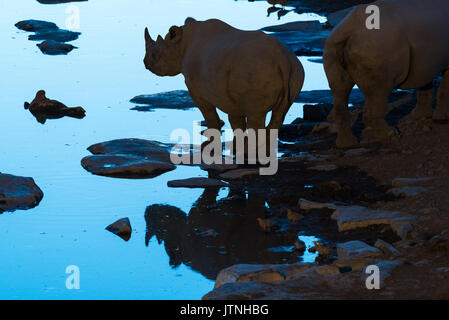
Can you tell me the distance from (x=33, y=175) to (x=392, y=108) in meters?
4.82

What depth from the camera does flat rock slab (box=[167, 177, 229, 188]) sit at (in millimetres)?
9023

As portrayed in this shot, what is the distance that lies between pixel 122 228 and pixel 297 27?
12451mm

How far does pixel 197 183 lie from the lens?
9.09 metres

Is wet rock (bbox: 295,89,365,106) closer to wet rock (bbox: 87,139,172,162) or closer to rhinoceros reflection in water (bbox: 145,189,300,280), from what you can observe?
wet rock (bbox: 87,139,172,162)

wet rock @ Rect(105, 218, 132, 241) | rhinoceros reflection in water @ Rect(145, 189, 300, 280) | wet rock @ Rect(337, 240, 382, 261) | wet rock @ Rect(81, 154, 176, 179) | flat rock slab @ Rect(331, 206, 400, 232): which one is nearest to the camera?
wet rock @ Rect(337, 240, 382, 261)

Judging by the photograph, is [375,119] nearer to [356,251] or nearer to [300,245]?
[300,245]

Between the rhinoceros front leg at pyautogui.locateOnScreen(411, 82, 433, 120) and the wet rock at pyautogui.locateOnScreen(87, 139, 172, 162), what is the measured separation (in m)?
2.97

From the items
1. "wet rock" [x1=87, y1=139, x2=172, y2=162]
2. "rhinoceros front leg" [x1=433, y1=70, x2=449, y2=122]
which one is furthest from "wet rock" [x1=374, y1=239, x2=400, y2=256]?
"rhinoceros front leg" [x1=433, y1=70, x2=449, y2=122]

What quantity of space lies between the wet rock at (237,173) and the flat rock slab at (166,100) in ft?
11.7

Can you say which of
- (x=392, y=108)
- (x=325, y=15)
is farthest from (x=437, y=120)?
(x=325, y=15)

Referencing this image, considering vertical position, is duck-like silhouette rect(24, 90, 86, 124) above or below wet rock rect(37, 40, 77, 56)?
above

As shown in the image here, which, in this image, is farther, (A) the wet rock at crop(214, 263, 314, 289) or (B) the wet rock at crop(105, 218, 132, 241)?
(B) the wet rock at crop(105, 218, 132, 241)

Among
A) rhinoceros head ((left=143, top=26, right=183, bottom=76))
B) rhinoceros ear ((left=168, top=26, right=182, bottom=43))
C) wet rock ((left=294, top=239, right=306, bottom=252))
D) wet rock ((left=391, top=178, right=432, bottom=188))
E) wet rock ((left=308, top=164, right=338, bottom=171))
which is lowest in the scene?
wet rock ((left=308, top=164, right=338, bottom=171))
